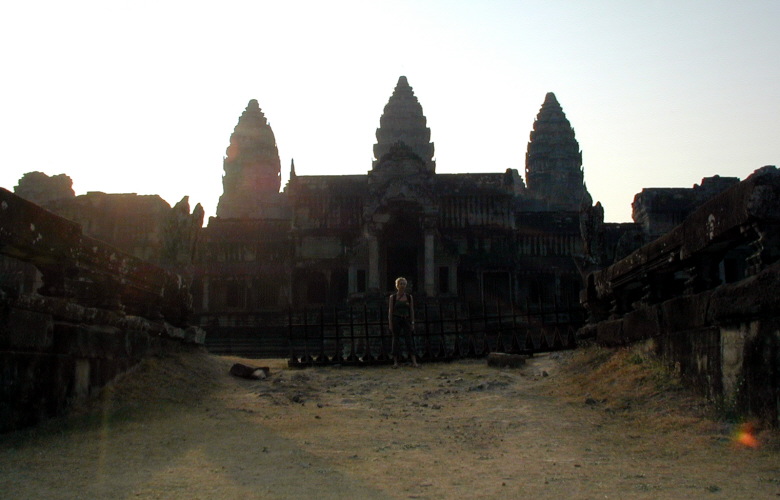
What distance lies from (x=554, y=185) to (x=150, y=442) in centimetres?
5392

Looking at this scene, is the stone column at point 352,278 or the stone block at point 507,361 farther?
the stone column at point 352,278

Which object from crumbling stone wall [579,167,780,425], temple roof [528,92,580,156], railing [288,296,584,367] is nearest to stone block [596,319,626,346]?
crumbling stone wall [579,167,780,425]

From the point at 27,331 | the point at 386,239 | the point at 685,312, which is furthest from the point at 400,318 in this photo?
the point at 386,239

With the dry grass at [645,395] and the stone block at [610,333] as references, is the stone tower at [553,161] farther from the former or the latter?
the dry grass at [645,395]

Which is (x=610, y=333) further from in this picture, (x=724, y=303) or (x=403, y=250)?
(x=403, y=250)

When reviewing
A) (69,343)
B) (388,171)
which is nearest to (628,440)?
(69,343)

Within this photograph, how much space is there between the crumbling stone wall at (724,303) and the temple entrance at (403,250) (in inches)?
805

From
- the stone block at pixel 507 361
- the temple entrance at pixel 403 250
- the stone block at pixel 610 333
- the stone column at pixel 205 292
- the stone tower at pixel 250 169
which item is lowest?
the stone block at pixel 507 361

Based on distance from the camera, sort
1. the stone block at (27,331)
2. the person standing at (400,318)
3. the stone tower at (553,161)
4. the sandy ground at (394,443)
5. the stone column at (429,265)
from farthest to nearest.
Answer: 1. the stone tower at (553,161)
2. the stone column at (429,265)
3. the person standing at (400,318)
4. the stone block at (27,331)
5. the sandy ground at (394,443)

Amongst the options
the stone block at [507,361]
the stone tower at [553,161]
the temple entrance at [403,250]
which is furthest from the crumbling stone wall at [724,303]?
the stone tower at [553,161]

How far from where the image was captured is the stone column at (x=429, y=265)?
28.6 meters

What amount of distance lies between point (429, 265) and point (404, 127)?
89.5ft

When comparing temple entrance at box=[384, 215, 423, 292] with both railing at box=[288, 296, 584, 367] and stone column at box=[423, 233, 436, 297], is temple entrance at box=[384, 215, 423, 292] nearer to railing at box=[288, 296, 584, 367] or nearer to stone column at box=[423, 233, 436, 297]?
stone column at box=[423, 233, 436, 297]

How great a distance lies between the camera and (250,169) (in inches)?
2229
